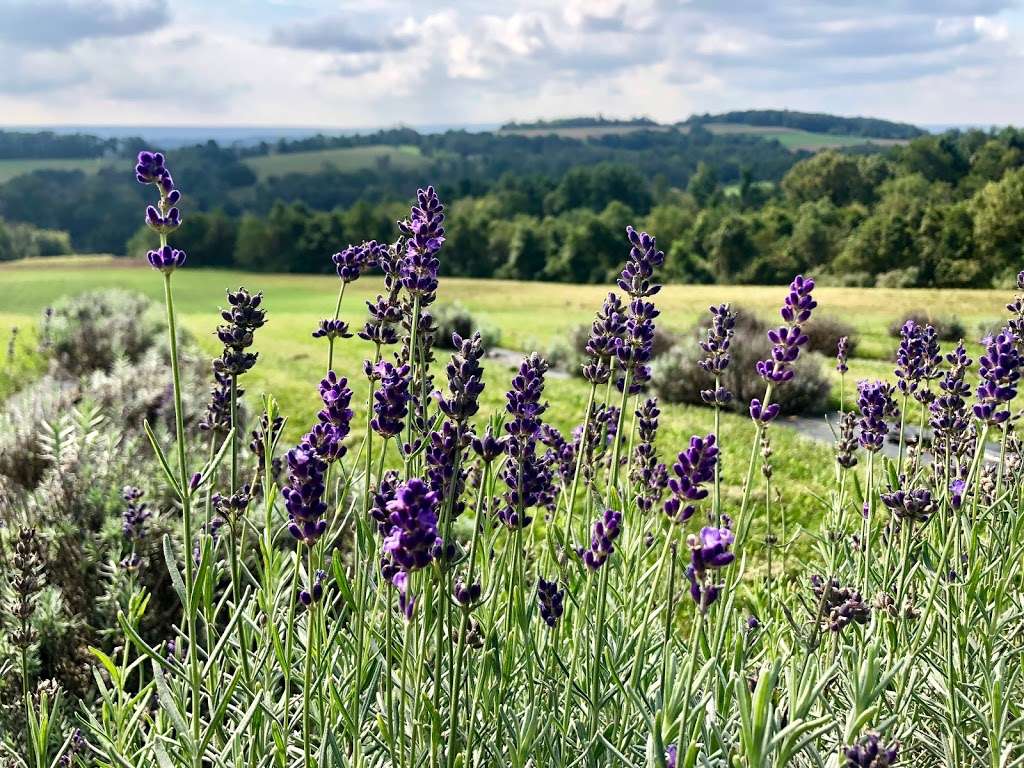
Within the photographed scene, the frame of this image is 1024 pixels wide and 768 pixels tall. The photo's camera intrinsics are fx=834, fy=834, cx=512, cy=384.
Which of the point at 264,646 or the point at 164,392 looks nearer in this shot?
the point at 264,646

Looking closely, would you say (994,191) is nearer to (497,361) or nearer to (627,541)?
(497,361)

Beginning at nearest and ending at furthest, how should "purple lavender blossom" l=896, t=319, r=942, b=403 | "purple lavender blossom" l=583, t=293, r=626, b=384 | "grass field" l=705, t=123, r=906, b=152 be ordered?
"purple lavender blossom" l=583, t=293, r=626, b=384, "purple lavender blossom" l=896, t=319, r=942, b=403, "grass field" l=705, t=123, r=906, b=152

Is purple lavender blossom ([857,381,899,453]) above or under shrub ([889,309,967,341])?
above

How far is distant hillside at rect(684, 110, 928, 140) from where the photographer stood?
15638 centimetres

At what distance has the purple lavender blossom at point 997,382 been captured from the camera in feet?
9.52

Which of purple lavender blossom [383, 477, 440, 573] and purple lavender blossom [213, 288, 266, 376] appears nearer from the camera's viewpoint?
purple lavender blossom [383, 477, 440, 573]

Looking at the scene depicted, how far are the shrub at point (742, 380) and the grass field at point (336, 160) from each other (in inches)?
4688

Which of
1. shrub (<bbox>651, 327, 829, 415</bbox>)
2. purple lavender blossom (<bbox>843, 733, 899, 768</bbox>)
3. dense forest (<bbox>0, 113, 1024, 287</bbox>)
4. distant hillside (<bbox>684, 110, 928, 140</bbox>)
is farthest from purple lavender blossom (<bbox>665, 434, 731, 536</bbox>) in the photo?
distant hillside (<bbox>684, 110, 928, 140</bbox>)

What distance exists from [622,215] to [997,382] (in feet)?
301

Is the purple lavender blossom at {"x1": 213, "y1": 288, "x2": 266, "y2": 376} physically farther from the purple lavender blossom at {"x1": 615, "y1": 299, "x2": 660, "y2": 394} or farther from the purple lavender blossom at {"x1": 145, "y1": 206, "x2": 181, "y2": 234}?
the purple lavender blossom at {"x1": 615, "y1": 299, "x2": 660, "y2": 394}

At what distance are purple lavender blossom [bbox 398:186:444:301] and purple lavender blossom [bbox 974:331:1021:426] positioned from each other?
1.93 m

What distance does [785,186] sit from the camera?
88938 millimetres

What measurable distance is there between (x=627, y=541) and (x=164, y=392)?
615 cm

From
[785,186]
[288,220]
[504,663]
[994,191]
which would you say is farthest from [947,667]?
[785,186]
